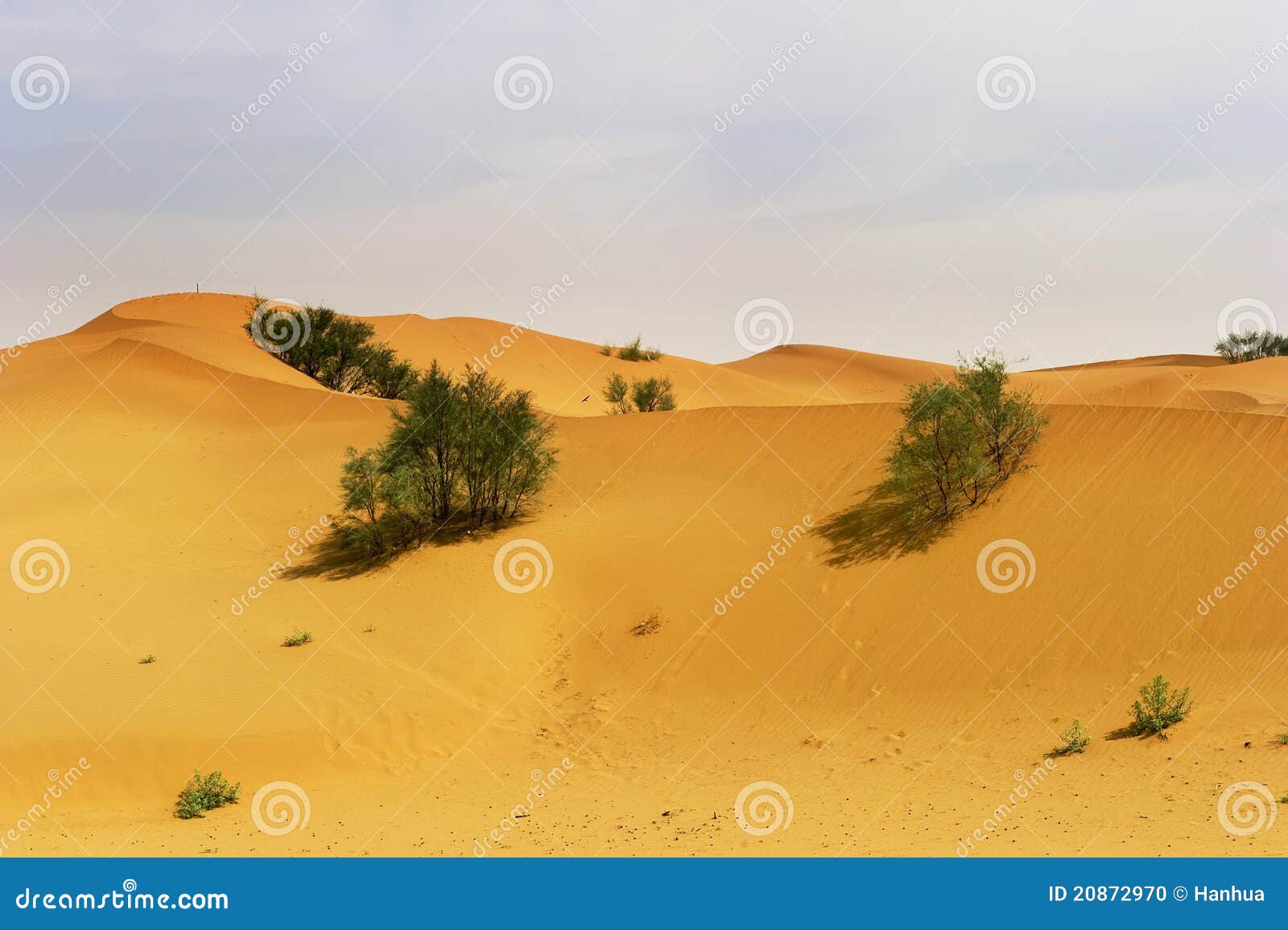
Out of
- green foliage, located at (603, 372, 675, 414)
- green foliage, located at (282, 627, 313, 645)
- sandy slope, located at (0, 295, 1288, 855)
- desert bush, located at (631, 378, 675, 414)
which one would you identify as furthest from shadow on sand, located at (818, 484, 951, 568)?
desert bush, located at (631, 378, 675, 414)

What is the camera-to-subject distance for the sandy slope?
10.7 m

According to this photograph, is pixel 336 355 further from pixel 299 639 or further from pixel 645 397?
pixel 299 639

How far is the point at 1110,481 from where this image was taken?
17.0 metres

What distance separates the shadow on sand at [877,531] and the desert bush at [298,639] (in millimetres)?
8988

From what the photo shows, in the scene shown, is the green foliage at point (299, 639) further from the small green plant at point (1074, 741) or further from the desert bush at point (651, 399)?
the desert bush at point (651, 399)

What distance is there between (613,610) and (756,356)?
2575 inches

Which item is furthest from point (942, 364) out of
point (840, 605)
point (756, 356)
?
point (840, 605)

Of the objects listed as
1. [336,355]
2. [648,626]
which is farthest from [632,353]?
[648,626]

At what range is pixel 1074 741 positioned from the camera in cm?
1176

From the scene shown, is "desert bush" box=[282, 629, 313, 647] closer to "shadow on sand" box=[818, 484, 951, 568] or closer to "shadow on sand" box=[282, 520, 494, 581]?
"shadow on sand" box=[282, 520, 494, 581]

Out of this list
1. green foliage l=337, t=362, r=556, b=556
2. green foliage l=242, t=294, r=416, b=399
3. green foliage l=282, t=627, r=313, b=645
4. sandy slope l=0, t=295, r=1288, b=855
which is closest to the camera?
sandy slope l=0, t=295, r=1288, b=855

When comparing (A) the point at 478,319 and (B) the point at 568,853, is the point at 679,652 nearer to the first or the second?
(B) the point at 568,853

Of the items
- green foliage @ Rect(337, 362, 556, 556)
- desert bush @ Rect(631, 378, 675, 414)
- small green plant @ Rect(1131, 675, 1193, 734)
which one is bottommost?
small green plant @ Rect(1131, 675, 1193, 734)

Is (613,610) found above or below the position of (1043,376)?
below
